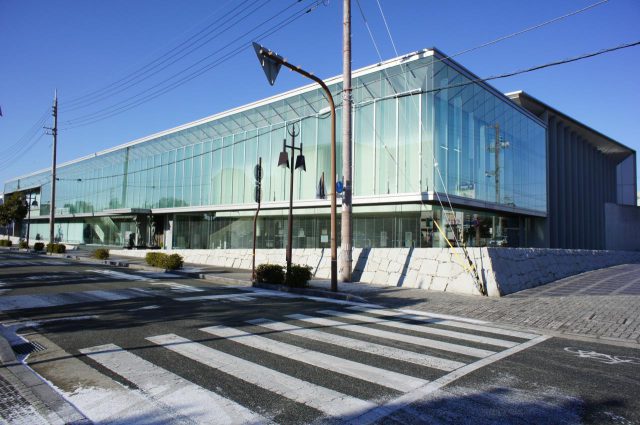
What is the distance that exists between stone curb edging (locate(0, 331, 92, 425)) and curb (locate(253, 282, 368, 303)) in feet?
25.7


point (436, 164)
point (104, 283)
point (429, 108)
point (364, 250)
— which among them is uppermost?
point (429, 108)

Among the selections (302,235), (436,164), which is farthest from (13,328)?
(302,235)

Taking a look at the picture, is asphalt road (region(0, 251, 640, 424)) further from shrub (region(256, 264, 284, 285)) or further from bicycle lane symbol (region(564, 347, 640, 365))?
shrub (region(256, 264, 284, 285))

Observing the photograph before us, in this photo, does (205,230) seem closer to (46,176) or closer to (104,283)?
(104,283)

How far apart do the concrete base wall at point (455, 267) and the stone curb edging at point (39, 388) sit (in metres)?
11.2

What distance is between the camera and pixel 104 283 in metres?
14.5

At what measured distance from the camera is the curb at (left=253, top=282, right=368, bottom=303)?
39.6ft

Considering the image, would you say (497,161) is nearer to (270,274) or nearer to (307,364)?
(270,274)

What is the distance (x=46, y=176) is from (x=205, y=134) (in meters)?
46.8

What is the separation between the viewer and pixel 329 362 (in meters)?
5.73

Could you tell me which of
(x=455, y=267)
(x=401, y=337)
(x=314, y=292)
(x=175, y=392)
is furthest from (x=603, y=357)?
(x=314, y=292)

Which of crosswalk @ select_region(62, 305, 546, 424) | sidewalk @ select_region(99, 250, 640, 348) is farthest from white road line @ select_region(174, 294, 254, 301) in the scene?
crosswalk @ select_region(62, 305, 546, 424)

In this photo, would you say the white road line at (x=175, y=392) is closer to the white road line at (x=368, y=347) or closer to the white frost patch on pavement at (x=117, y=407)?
the white frost patch on pavement at (x=117, y=407)

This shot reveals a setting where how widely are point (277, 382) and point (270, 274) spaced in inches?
391
